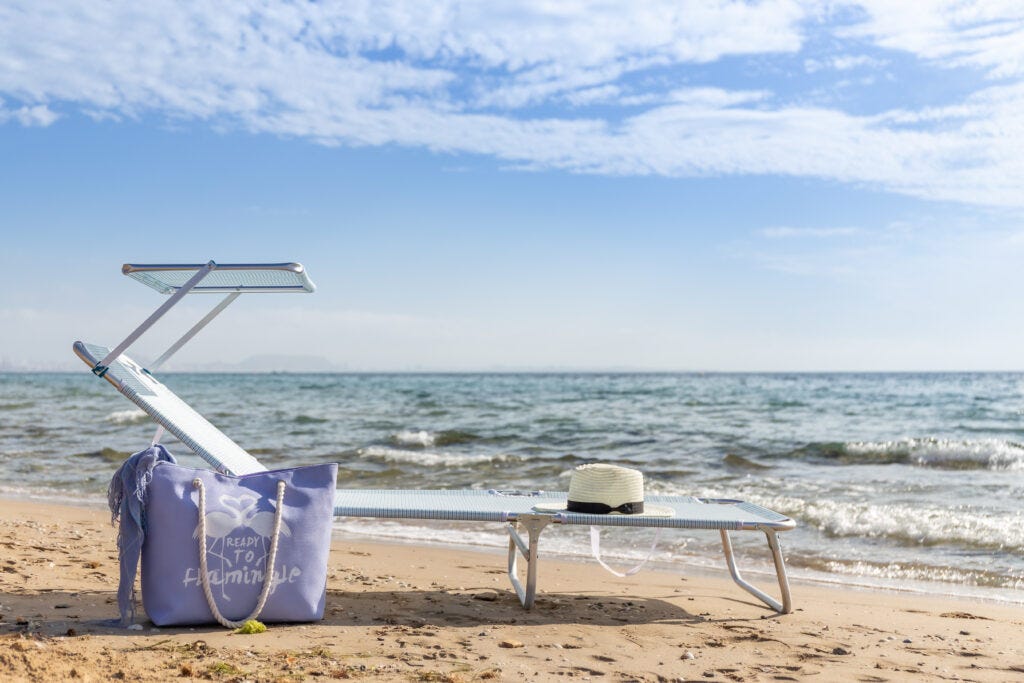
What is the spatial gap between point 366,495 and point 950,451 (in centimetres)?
1186

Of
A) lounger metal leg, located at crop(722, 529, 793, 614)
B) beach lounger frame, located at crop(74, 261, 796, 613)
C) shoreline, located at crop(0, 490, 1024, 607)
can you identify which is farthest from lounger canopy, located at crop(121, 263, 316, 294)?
lounger metal leg, located at crop(722, 529, 793, 614)

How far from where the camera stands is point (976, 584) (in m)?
5.98

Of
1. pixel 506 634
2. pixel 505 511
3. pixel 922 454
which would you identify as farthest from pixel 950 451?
pixel 506 634

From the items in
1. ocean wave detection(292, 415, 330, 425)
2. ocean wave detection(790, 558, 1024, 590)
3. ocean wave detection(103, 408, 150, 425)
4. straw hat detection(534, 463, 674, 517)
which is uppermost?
straw hat detection(534, 463, 674, 517)

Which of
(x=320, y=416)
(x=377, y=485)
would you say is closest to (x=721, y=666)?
(x=377, y=485)

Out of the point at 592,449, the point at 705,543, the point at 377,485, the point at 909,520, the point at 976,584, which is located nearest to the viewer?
the point at 976,584

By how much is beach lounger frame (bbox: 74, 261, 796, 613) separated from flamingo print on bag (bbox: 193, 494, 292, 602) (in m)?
0.41

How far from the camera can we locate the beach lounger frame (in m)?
4.30

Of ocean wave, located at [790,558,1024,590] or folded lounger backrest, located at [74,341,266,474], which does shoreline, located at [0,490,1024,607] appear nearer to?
ocean wave, located at [790,558,1024,590]

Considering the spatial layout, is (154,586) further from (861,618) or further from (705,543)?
(705,543)

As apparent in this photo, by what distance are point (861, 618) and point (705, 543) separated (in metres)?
2.33

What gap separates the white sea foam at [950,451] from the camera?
12.8 metres

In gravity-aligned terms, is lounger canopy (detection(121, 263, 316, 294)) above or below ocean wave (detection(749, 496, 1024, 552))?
above

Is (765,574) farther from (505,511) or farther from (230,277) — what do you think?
(230,277)
